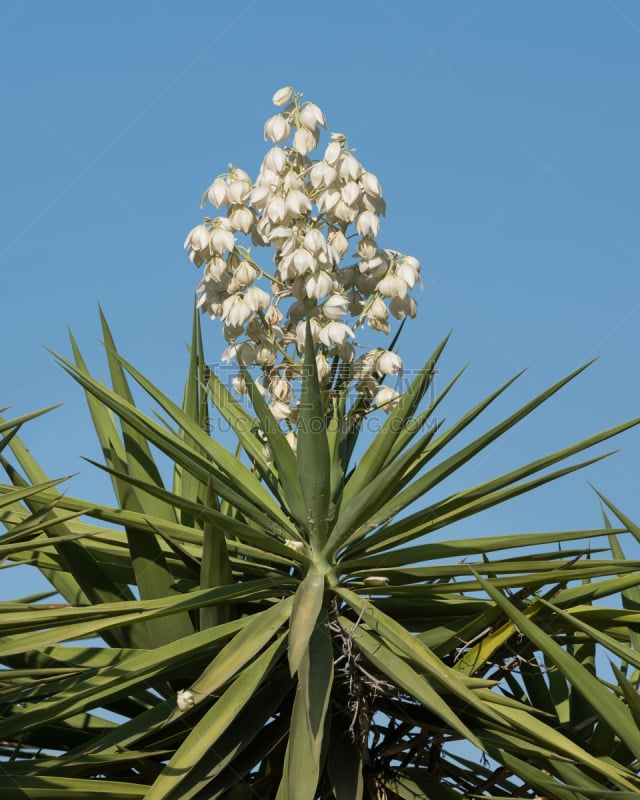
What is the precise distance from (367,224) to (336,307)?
0.28m

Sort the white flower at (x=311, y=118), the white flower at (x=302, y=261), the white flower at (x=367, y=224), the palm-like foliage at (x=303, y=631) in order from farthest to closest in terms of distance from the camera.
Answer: the white flower at (x=311, y=118) → the white flower at (x=367, y=224) → the white flower at (x=302, y=261) → the palm-like foliage at (x=303, y=631)

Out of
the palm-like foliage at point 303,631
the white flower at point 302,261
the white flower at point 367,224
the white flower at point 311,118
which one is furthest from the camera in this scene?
the white flower at point 311,118

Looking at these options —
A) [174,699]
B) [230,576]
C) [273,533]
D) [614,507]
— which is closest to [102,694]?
[174,699]

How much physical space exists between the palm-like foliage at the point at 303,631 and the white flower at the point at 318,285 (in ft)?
1.13

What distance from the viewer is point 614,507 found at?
11.0 feet

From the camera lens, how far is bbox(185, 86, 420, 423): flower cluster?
327 cm

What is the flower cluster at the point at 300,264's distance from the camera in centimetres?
327

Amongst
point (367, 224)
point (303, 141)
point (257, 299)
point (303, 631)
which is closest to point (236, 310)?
point (257, 299)

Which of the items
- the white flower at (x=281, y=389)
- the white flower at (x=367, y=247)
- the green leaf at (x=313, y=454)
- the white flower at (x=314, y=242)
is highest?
the white flower at (x=367, y=247)

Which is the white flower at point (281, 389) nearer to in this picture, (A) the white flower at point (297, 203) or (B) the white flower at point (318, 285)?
(B) the white flower at point (318, 285)

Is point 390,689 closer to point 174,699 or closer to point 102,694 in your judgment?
point 174,699

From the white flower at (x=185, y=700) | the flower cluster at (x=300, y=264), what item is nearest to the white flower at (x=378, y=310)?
the flower cluster at (x=300, y=264)

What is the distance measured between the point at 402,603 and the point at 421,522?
0.80 ft

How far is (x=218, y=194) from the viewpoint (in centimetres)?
340
